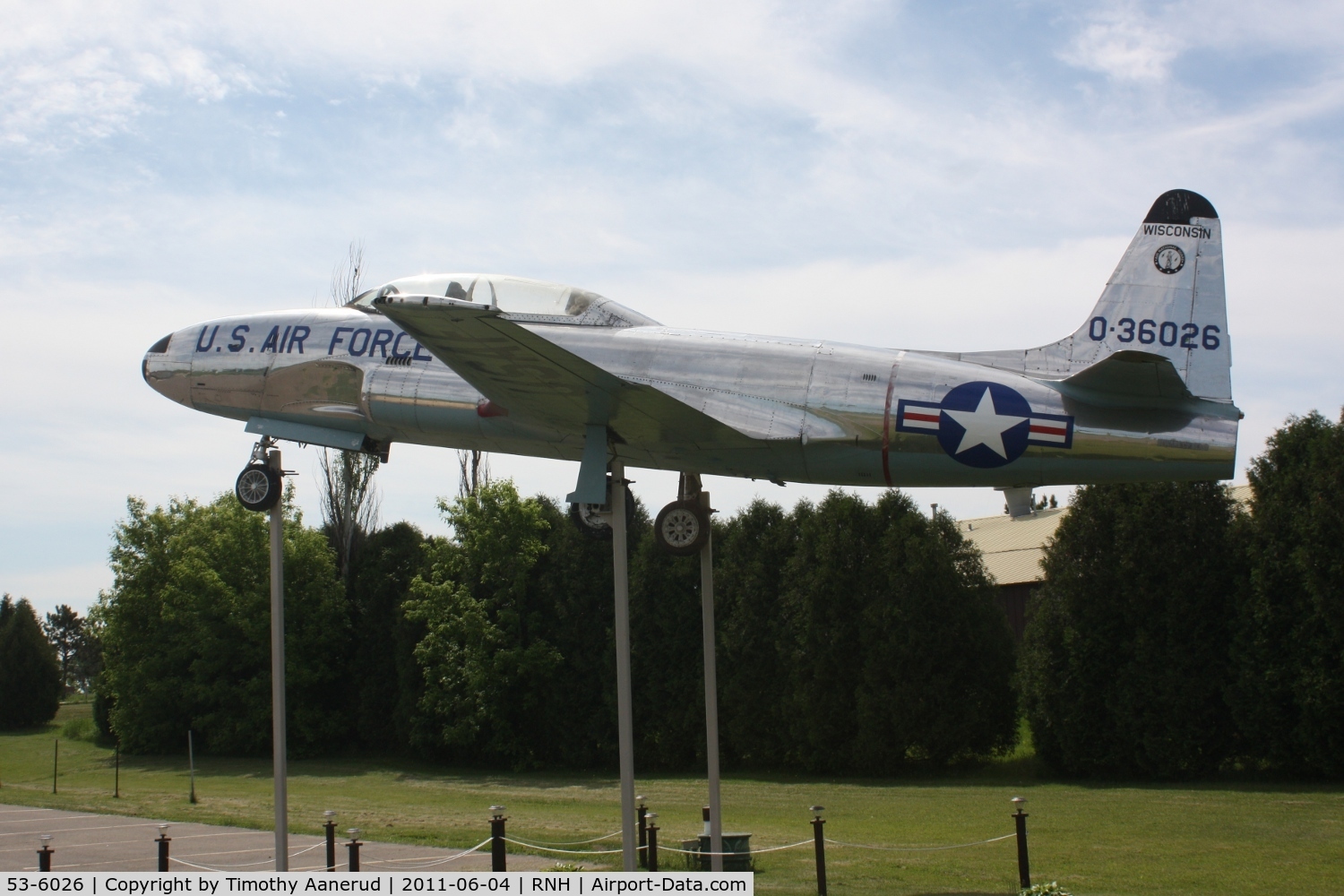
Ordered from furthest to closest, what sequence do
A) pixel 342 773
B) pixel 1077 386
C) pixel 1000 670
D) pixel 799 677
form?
pixel 342 773
pixel 799 677
pixel 1000 670
pixel 1077 386

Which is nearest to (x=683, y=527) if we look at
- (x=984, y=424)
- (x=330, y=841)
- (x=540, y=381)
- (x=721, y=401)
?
(x=721, y=401)

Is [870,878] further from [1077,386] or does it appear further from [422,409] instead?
[422,409]

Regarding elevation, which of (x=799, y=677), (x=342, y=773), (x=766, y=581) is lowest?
(x=342, y=773)

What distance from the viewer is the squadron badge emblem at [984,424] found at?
41.1 ft

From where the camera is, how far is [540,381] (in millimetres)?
12617

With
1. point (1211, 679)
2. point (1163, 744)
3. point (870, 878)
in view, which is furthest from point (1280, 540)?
point (870, 878)

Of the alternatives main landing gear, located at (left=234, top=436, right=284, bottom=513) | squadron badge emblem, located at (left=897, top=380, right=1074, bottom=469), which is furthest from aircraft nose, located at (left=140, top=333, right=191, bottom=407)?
squadron badge emblem, located at (left=897, top=380, right=1074, bottom=469)

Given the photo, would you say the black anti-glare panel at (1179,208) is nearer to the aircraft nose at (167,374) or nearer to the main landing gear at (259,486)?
the main landing gear at (259,486)

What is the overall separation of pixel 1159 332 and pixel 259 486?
35.6 feet

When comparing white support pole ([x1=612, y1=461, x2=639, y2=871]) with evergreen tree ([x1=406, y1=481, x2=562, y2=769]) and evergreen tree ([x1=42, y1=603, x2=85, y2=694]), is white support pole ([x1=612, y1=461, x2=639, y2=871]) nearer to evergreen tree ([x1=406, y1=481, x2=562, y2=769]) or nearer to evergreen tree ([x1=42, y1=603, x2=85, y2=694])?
evergreen tree ([x1=406, y1=481, x2=562, y2=769])

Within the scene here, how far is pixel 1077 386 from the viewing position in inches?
489

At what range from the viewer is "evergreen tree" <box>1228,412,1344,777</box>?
27375 millimetres

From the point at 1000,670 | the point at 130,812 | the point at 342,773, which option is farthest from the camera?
the point at 342,773

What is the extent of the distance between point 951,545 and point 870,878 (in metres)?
21.6
